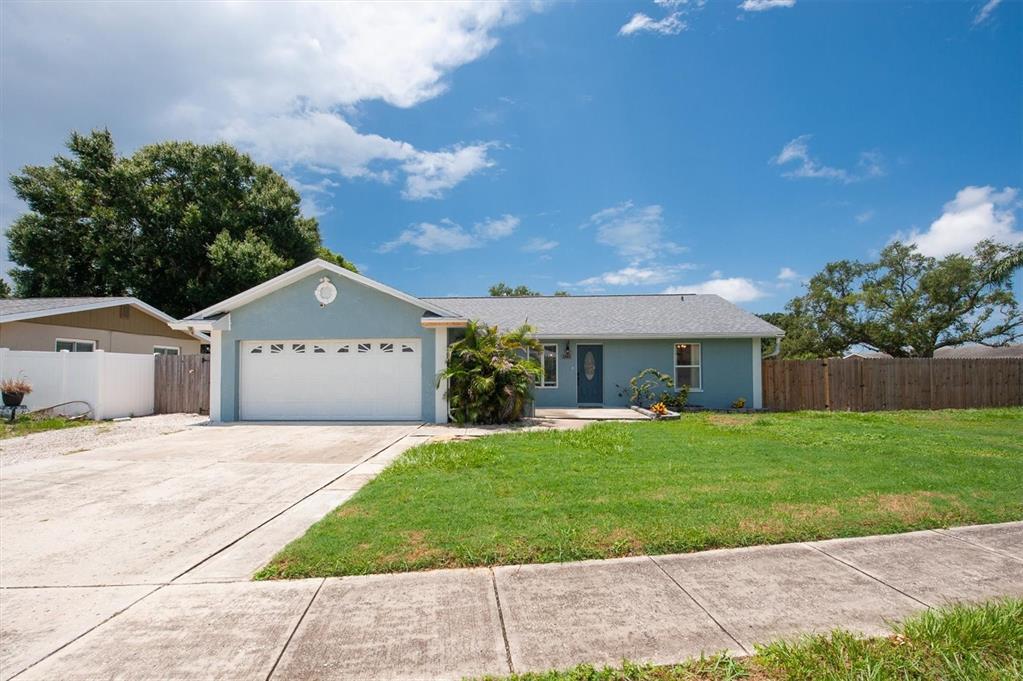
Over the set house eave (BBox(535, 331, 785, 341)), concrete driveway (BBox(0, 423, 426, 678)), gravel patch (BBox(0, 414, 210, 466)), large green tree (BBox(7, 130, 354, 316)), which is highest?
large green tree (BBox(7, 130, 354, 316))

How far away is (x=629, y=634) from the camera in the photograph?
281cm

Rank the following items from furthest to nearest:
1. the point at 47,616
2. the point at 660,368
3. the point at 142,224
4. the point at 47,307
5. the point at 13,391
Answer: the point at 142,224 < the point at 660,368 < the point at 47,307 < the point at 13,391 < the point at 47,616

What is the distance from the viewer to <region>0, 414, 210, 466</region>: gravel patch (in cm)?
870

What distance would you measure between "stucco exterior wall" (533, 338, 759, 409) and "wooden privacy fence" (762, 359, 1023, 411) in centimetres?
93

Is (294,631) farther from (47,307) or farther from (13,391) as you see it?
(47,307)

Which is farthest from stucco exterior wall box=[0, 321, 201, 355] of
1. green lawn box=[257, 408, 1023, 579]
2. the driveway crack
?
the driveway crack

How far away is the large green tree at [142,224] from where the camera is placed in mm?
23688

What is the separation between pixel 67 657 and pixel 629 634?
10.4 ft

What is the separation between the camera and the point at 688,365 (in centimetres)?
1606

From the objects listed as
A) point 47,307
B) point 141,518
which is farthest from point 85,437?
point 47,307

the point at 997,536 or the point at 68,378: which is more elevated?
the point at 68,378

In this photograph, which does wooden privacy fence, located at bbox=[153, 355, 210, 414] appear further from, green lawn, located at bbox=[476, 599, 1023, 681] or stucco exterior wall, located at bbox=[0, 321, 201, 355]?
green lawn, located at bbox=[476, 599, 1023, 681]

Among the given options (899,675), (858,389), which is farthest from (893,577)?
(858,389)

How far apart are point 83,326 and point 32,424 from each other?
17.5 feet
